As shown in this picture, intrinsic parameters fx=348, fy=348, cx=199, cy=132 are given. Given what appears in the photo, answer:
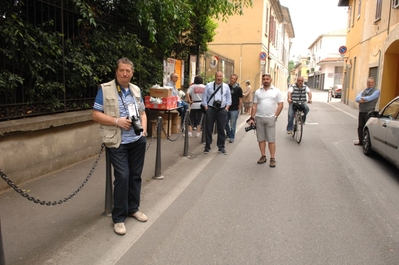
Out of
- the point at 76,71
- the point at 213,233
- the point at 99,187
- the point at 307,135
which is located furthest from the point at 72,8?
the point at 307,135

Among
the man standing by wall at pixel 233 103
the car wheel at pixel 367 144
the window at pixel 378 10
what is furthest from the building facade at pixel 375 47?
the man standing by wall at pixel 233 103

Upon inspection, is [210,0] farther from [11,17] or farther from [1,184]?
[1,184]

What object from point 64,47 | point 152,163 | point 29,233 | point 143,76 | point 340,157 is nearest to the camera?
point 29,233

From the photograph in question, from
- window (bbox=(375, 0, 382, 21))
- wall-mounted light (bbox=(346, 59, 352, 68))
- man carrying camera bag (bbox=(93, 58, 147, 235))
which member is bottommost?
man carrying camera bag (bbox=(93, 58, 147, 235))

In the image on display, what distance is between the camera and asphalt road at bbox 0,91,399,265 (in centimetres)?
340

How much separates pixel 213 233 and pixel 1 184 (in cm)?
312

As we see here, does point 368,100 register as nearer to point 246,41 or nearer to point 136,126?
point 136,126

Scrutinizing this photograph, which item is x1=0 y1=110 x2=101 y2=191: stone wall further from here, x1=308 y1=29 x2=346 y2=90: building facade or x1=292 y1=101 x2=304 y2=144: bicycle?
x1=308 y1=29 x2=346 y2=90: building facade

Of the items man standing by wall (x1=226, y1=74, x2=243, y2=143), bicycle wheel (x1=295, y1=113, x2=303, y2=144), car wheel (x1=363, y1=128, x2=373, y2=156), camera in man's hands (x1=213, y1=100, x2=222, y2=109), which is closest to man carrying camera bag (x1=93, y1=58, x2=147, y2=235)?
camera in man's hands (x1=213, y1=100, x2=222, y2=109)

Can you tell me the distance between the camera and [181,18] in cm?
874

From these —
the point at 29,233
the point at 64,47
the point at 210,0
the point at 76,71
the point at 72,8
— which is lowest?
the point at 29,233

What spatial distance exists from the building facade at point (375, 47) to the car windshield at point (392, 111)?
7.82 metres

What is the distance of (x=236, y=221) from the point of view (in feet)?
13.8

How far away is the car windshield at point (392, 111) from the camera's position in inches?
262
